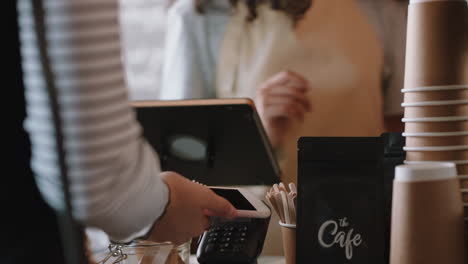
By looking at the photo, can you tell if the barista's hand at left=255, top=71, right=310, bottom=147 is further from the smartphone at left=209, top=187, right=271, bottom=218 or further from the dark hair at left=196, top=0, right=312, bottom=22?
the smartphone at left=209, top=187, right=271, bottom=218

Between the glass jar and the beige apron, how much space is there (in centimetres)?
101

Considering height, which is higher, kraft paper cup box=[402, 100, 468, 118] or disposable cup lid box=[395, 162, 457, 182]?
kraft paper cup box=[402, 100, 468, 118]

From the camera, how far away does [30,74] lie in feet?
1.32

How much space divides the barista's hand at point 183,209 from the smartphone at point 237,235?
7 centimetres

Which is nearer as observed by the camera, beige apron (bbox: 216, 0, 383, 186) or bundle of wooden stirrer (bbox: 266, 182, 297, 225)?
bundle of wooden stirrer (bbox: 266, 182, 297, 225)

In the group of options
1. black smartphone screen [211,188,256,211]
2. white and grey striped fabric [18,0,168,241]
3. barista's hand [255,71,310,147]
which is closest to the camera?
white and grey striped fabric [18,0,168,241]

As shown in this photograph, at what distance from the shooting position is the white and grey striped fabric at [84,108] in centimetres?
40

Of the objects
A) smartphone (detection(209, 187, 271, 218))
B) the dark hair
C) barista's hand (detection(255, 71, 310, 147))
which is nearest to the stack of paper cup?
smartphone (detection(209, 187, 271, 218))

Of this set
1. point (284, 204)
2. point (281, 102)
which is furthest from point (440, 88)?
point (281, 102)

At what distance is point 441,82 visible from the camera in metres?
0.66

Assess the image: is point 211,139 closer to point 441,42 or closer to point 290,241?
point 290,241

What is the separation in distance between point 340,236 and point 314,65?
1.14 metres

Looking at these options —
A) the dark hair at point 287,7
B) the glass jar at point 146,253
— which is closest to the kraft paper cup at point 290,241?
the glass jar at point 146,253

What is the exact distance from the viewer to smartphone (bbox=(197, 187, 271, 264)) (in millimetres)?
748
